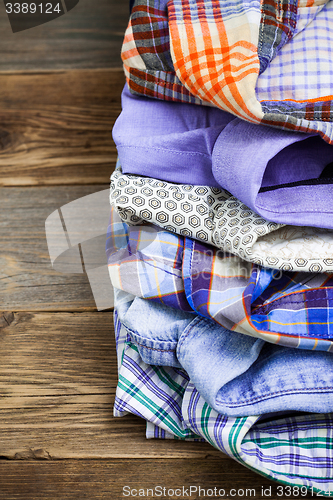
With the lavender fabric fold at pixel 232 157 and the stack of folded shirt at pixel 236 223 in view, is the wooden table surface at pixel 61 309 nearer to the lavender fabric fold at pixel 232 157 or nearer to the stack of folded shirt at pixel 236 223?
the stack of folded shirt at pixel 236 223

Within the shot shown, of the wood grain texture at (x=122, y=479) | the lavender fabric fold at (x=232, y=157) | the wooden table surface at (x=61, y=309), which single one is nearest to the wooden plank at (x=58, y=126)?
the wooden table surface at (x=61, y=309)

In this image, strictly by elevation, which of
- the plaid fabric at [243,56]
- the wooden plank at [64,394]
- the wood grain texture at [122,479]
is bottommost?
the wood grain texture at [122,479]

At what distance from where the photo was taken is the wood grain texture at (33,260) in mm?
463

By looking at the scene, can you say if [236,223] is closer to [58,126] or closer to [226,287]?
[226,287]

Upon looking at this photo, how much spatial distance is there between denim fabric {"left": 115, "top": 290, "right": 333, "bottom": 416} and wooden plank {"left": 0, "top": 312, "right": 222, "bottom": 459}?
0.29ft

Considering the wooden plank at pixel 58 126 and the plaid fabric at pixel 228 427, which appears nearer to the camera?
the plaid fabric at pixel 228 427

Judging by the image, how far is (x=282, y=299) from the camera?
1.07 ft

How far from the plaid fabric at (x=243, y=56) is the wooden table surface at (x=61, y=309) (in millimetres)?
233

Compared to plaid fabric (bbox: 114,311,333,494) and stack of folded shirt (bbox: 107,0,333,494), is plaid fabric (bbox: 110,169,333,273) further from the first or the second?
plaid fabric (bbox: 114,311,333,494)

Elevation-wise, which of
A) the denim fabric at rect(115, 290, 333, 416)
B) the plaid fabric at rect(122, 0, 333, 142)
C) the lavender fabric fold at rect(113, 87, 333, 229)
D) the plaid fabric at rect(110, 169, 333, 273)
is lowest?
the denim fabric at rect(115, 290, 333, 416)

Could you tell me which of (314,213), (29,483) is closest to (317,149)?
(314,213)

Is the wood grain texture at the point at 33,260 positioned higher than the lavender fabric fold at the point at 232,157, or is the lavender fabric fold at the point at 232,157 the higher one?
the lavender fabric fold at the point at 232,157

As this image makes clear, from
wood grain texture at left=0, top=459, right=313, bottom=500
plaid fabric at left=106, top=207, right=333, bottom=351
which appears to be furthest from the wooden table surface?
plaid fabric at left=106, top=207, right=333, bottom=351

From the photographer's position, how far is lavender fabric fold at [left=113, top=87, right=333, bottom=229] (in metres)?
0.29
